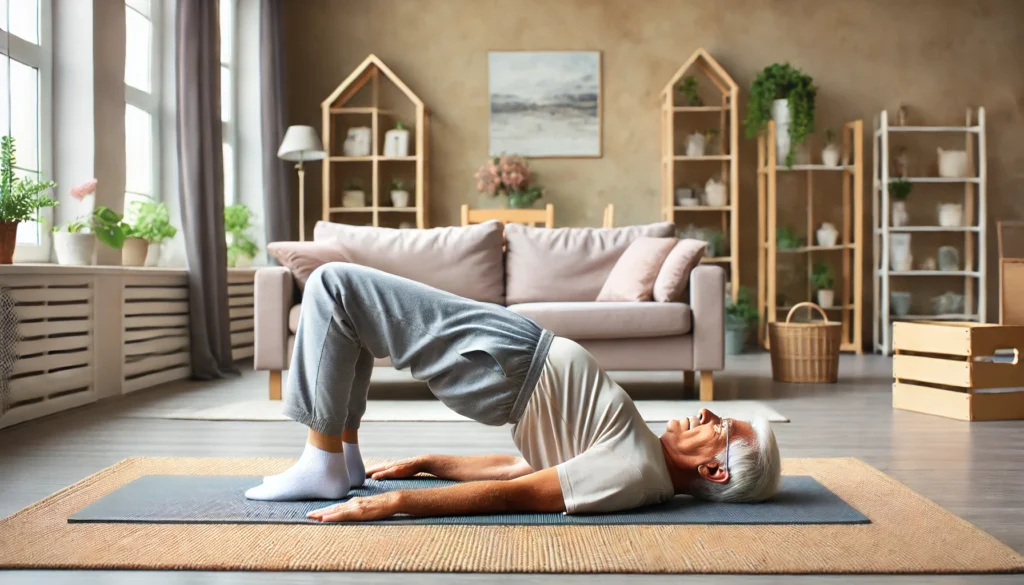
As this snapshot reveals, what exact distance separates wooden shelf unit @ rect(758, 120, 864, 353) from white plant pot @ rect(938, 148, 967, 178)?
520 millimetres

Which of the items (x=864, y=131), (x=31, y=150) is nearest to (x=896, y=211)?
(x=864, y=131)

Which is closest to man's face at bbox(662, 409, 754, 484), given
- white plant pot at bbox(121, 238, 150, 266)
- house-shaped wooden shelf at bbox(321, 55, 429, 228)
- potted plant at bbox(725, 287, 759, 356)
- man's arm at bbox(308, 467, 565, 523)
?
man's arm at bbox(308, 467, 565, 523)

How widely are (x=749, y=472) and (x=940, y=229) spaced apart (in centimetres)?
481

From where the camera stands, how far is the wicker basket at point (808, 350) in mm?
4203

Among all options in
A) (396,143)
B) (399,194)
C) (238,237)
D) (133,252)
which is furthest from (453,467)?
(396,143)

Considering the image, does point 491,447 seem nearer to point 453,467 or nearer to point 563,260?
point 453,467

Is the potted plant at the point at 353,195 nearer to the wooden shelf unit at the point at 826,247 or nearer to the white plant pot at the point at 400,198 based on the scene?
the white plant pot at the point at 400,198

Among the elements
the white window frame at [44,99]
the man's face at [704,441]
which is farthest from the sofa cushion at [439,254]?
the man's face at [704,441]

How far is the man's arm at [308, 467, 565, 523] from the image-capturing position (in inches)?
67.5

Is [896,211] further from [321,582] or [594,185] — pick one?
[321,582]

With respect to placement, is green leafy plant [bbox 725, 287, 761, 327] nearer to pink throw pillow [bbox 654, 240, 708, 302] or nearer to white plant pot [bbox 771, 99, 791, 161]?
white plant pot [bbox 771, 99, 791, 161]

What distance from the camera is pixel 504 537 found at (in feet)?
5.42

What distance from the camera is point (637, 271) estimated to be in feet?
12.7

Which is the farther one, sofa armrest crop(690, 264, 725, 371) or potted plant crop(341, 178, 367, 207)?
potted plant crop(341, 178, 367, 207)
